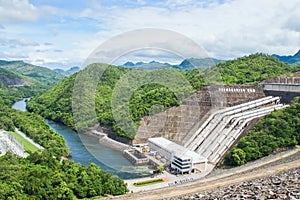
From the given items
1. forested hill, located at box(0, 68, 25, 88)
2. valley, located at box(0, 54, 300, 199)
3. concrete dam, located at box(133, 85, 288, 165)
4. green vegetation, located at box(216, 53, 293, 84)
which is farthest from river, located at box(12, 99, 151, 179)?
forested hill, located at box(0, 68, 25, 88)

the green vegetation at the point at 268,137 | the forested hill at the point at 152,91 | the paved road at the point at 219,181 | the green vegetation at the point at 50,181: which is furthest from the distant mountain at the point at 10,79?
the paved road at the point at 219,181

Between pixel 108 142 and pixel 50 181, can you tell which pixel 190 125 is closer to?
pixel 108 142

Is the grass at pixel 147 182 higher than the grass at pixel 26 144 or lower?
higher

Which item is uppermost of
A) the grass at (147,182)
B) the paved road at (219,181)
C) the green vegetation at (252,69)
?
the green vegetation at (252,69)

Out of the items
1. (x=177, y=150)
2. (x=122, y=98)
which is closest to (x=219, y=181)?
(x=122, y=98)

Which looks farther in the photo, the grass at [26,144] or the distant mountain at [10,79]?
the distant mountain at [10,79]

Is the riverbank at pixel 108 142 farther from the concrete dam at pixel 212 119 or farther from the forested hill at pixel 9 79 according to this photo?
the forested hill at pixel 9 79

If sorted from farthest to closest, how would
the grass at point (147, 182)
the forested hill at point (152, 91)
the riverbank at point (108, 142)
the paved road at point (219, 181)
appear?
1. the forested hill at point (152, 91)
2. the riverbank at point (108, 142)
3. the grass at point (147, 182)
4. the paved road at point (219, 181)

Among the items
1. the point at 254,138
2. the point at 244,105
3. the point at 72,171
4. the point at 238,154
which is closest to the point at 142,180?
the point at 72,171
